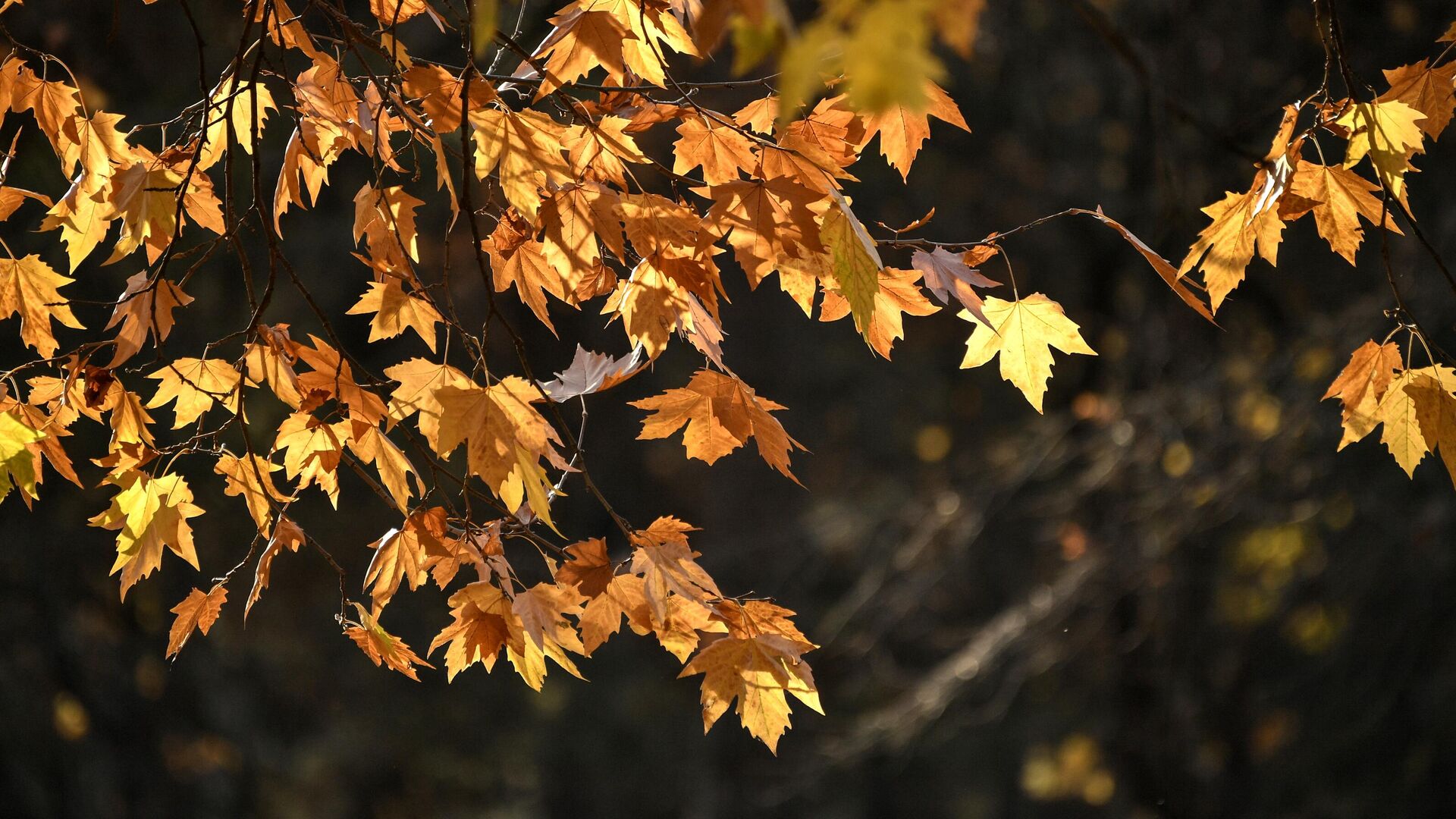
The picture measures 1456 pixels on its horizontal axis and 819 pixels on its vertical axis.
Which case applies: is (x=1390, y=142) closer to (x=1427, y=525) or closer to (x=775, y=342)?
(x=1427, y=525)

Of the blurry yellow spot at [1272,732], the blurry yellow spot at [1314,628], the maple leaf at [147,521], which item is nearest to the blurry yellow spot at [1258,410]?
the blurry yellow spot at [1314,628]

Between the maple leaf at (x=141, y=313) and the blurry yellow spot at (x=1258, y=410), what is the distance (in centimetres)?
377

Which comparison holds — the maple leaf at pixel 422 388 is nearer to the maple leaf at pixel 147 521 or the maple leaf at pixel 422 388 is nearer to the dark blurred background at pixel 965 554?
the maple leaf at pixel 147 521

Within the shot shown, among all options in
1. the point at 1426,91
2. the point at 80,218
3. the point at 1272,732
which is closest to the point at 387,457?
the point at 80,218

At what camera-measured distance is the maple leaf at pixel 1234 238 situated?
155 centimetres

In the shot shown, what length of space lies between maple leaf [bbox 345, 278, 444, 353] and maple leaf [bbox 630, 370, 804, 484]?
0.37m

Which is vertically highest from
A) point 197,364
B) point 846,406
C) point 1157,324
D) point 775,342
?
point 197,364

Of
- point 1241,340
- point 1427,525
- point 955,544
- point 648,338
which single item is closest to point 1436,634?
point 1427,525

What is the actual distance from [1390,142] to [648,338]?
97 cm

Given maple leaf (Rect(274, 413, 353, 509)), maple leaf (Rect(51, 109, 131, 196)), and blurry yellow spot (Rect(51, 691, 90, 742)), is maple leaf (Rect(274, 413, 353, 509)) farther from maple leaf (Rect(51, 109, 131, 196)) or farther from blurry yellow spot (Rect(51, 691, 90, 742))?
blurry yellow spot (Rect(51, 691, 90, 742))

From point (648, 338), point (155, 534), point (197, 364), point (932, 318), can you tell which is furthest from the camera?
point (932, 318)

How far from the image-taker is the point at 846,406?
298 inches

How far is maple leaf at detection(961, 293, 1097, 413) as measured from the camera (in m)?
1.54

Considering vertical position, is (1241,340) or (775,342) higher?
(1241,340)
